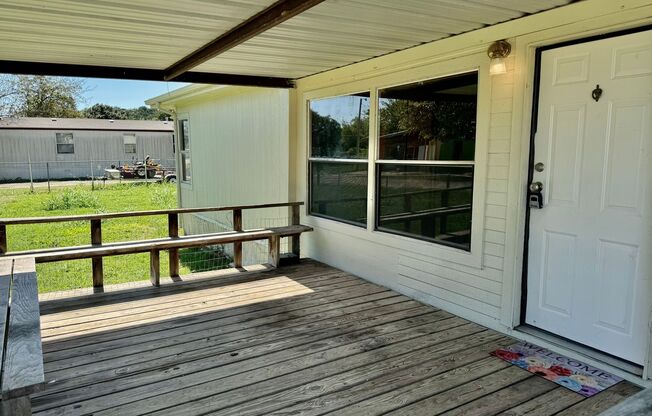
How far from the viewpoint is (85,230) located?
9617mm

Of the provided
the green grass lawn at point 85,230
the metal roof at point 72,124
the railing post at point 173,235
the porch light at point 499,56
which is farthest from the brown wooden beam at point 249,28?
the metal roof at point 72,124

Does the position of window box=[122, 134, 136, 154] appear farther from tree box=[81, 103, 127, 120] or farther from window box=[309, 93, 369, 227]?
window box=[309, 93, 369, 227]

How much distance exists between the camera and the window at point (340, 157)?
4.57m

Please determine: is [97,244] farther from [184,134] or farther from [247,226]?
[184,134]

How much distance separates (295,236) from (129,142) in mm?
21385

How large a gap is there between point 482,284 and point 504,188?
0.74 m

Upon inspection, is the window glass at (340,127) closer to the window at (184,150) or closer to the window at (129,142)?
the window at (184,150)

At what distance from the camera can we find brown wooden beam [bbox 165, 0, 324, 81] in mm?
2509

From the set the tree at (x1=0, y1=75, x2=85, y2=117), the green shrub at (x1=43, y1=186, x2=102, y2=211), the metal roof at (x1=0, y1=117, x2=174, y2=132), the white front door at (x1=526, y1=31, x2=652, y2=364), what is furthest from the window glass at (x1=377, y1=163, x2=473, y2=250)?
the metal roof at (x1=0, y1=117, x2=174, y2=132)

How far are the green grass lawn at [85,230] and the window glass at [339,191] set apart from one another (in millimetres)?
2954

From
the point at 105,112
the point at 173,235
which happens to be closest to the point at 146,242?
the point at 173,235

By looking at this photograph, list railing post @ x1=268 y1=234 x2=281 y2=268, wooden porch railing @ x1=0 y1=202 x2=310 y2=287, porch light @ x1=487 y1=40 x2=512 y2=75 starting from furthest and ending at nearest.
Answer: railing post @ x1=268 y1=234 x2=281 y2=268, wooden porch railing @ x1=0 y1=202 x2=310 y2=287, porch light @ x1=487 y1=40 x2=512 y2=75

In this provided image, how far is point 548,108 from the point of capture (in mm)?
2900

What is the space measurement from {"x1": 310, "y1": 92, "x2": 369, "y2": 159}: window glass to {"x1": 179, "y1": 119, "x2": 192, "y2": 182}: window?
15.6 feet
